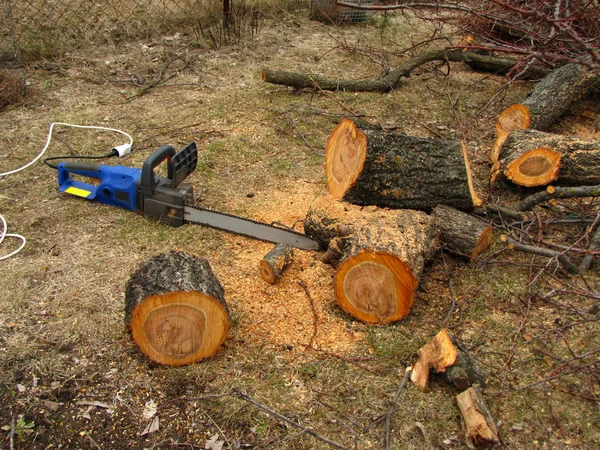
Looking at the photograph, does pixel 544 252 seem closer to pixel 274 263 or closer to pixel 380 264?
pixel 380 264

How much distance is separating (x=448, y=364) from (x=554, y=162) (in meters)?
2.35

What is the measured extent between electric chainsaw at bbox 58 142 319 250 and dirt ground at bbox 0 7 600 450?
3.6 inches

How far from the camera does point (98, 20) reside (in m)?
7.39

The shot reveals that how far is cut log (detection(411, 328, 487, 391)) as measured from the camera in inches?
99.4

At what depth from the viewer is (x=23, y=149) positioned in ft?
15.5

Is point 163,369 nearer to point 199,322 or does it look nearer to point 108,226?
point 199,322

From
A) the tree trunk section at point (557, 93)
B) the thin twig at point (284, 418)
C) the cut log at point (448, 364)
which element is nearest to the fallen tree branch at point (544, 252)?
the cut log at point (448, 364)

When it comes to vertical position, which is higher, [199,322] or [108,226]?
[199,322]

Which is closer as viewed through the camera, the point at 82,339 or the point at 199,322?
the point at 199,322

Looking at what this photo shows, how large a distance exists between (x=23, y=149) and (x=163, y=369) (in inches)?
121

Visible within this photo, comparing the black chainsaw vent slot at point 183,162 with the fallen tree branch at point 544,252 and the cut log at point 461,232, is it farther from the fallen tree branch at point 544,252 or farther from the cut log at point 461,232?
the fallen tree branch at point 544,252

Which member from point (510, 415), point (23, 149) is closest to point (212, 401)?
point (510, 415)

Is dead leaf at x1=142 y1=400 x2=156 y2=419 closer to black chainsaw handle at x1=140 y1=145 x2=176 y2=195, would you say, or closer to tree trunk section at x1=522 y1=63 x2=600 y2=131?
black chainsaw handle at x1=140 y1=145 x2=176 y2=195

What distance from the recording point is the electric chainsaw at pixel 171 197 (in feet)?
11.7
